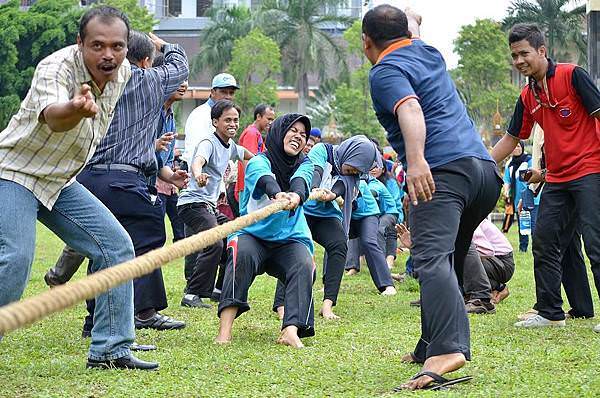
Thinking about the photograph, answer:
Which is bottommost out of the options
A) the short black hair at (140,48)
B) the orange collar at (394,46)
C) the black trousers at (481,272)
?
the black trousers at (481,272)

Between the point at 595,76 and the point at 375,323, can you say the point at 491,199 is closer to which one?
the point at 375,323

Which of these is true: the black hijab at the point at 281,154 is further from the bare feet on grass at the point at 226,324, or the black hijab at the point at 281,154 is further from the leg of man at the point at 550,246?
the leg of man at the point at 550,246

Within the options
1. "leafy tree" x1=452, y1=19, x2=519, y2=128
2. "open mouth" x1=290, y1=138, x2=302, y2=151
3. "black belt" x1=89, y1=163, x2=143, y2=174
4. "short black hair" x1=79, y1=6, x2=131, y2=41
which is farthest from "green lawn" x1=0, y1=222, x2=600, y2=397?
"leafy tree" x1=452, y1=19, x2=519, y2=128

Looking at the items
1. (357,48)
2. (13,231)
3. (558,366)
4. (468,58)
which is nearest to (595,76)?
(558,366)

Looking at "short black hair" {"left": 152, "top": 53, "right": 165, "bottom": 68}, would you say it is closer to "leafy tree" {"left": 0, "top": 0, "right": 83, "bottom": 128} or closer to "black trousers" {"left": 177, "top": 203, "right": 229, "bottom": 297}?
"black trousers" {"left": 177, "top": 203, "right": 229, "bottom": 297}

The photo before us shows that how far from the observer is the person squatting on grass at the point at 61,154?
5066 millimetres

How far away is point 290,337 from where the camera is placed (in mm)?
6926

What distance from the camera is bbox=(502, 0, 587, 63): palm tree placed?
58.3m

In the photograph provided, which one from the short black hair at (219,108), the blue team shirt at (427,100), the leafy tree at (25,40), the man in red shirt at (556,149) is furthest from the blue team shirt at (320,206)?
the leafy tree at (25,40)

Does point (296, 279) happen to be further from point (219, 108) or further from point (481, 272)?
point (219, 108)

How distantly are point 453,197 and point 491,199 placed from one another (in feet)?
1.08

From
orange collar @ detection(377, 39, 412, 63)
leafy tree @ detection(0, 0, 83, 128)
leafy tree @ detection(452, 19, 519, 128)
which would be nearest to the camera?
orange collar @ detection(377, 39, 412, 63)

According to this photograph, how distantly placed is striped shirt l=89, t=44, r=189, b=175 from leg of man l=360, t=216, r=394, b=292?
377 centimetres

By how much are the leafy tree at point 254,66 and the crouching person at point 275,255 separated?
5350 cm
